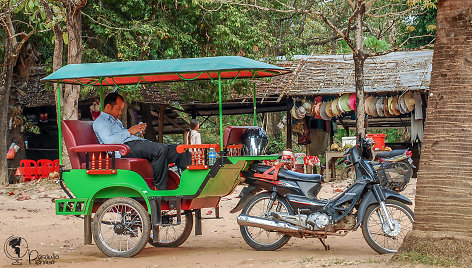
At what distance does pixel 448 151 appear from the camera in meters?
6.52

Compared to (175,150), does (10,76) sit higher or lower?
higher

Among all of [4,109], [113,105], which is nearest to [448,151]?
[113,105]

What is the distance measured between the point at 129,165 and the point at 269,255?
Answer: 6.30 feet

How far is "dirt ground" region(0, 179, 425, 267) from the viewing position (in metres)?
7.36

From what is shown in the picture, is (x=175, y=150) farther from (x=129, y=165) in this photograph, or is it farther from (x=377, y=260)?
(x=377, y=260)

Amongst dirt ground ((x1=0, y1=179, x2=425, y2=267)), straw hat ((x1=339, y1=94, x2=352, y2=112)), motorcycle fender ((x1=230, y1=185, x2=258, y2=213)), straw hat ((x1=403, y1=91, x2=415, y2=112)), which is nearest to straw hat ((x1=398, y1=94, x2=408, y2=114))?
straw hat ((x1=403, y1=91, x2=415, y2=112))

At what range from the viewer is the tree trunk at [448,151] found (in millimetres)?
6387

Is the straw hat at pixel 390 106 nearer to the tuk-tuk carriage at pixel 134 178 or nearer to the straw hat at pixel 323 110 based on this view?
the straw hat at pixel 323 110

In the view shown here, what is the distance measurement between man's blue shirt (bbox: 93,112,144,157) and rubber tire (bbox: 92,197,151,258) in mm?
607

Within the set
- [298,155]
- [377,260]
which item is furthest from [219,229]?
[298,155]

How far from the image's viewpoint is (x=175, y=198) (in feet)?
27.4

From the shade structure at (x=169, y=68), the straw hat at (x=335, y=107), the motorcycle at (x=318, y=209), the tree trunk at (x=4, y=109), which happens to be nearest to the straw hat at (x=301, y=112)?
the straw hat at (x=335, y=107)

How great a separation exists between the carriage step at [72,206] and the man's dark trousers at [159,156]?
0.79 metres

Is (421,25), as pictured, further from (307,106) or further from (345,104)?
(345,104)
